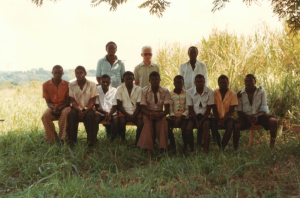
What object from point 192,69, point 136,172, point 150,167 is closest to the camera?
point 136,172

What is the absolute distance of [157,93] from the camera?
5055 mm

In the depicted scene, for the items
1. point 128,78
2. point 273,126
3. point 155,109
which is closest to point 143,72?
point 128,78

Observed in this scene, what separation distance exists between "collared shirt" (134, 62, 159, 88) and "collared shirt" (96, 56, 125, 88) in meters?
0.30

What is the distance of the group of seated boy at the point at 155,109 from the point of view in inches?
186

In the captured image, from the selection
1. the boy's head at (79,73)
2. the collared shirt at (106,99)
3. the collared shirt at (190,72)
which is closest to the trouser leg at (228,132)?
the collared shirt at (190,72)

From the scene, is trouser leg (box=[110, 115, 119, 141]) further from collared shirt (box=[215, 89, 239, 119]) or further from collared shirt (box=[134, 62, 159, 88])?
collared shirt (box=[215, 89, 239, 119])

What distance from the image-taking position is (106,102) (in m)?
5.21

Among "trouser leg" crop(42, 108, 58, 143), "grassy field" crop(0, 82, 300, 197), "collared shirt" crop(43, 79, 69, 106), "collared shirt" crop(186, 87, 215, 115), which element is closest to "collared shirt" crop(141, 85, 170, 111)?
"collared shirt" crop(186, 87, 215, 115)

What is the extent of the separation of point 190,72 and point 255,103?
1306 mm

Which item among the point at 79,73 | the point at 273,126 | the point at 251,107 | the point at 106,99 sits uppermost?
the point at 79,73

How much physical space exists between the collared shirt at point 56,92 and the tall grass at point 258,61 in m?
3.75

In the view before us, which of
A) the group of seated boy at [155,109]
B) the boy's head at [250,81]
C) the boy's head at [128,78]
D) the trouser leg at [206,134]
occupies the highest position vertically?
the boy's head at [128,78]

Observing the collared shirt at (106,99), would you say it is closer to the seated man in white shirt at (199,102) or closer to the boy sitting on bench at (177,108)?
the boy sitting on bench at (177,108)

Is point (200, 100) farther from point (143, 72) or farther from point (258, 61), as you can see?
point (258, 61)
